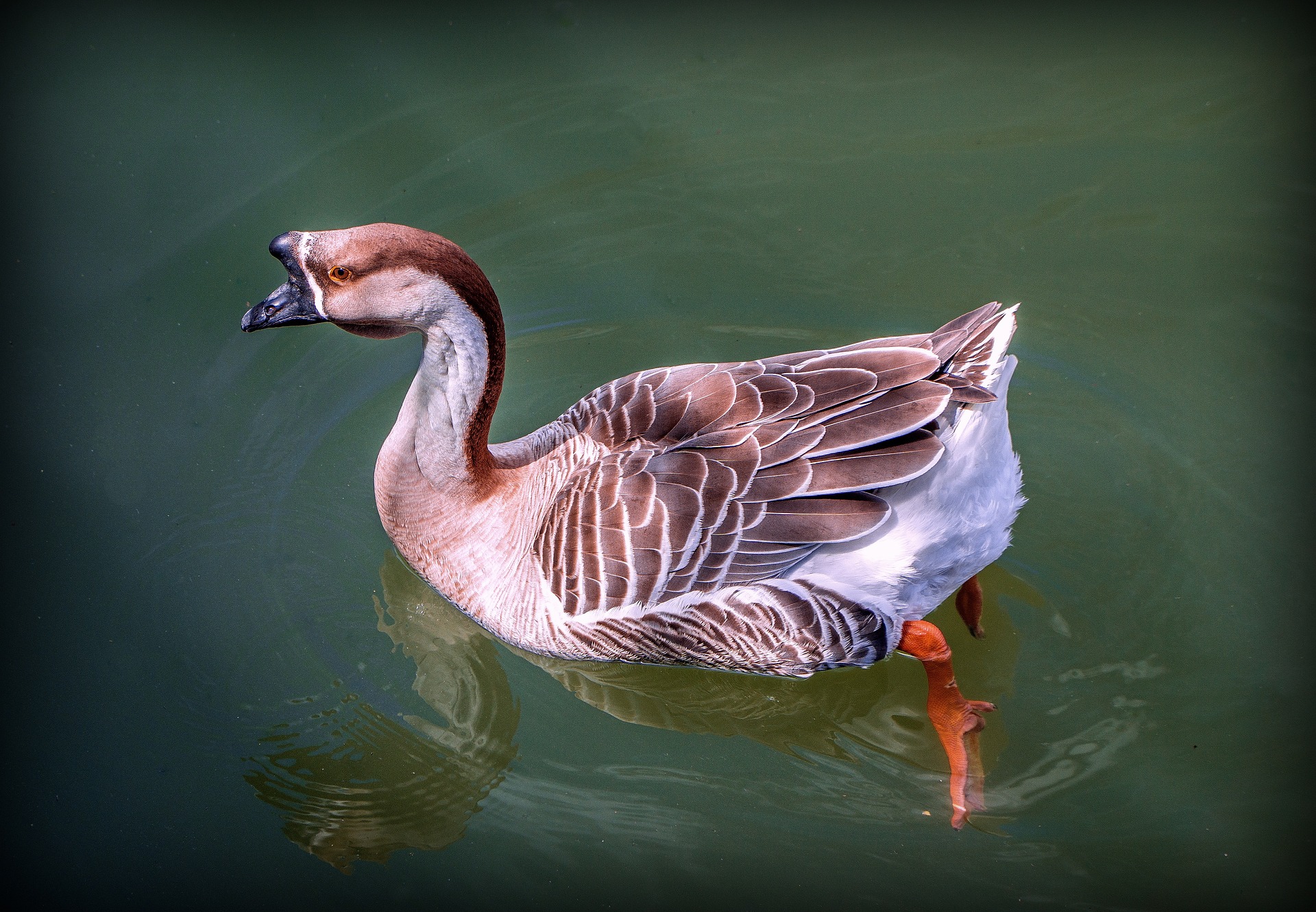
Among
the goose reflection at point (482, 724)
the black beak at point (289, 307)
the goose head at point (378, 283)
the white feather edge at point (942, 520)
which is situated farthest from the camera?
the goose reflection at point (482, 724)

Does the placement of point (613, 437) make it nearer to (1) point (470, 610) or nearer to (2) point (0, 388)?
(1) point (470, 610)

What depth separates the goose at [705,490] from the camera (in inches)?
144

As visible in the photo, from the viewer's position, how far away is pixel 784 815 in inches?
155

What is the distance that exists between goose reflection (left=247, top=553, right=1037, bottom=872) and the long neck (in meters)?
0.84

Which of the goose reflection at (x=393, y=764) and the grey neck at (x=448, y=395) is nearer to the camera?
the grey neck at (x=448, y=395)

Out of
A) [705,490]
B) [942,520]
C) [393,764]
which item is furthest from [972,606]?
[393,764]

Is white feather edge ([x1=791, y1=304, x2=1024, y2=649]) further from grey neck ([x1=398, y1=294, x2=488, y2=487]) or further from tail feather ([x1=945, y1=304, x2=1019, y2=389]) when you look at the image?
grey neck ([x1=398, y1=294, x2=488, y2=487])

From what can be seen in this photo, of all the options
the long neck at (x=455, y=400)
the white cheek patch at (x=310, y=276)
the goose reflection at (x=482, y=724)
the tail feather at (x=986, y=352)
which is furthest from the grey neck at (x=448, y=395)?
the tail feather at (x=986, y=352)

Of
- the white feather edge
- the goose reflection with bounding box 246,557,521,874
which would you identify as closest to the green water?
the goose reflection with bounding box 246,557,521,874

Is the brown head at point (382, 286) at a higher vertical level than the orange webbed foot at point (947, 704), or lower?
higher

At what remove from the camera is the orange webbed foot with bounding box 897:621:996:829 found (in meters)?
3.98

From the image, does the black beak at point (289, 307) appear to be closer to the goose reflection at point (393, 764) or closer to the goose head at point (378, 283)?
the goose head at point (378, 283)

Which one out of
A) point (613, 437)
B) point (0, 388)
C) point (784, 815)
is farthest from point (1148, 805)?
point (0, 388)

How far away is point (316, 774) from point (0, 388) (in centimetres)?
272
